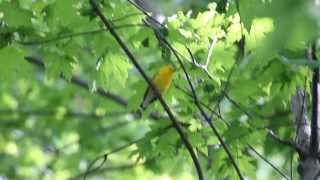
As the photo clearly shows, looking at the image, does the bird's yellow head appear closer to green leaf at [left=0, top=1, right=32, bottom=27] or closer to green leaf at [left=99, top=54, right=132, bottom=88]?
green leaf at [left=99, top=54, right=132, bottom=88]

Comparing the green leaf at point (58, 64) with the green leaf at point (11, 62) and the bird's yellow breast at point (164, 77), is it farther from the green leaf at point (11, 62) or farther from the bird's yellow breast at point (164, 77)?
the bird's yellow breast at point (164, 77)

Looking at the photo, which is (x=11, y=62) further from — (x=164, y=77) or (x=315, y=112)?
(x=315, y=112)

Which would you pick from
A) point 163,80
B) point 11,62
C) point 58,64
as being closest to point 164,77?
point 163,80

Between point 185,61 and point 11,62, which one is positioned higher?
point 11,62

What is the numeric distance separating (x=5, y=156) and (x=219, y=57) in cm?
647

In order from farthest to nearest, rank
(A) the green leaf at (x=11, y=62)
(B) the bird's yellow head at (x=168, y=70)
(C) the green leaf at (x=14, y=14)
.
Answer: (B) the bird's yellow head at (x=168, y=70)
(A) the green leaf at (x=11, y=62)
(C) the green leaf at (x=14, y=14)

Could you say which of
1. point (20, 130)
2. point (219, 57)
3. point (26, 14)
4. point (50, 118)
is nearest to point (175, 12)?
point (219, 57)

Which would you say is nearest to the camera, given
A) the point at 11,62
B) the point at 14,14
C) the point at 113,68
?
the point at 14,14

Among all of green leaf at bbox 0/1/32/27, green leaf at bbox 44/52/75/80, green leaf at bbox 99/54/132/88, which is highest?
green leaf at bbox 0/1/32/27

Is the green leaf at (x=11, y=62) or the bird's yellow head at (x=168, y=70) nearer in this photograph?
the green leaf at (x=11, y=62)

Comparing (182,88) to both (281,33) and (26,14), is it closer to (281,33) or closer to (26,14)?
(26,14)

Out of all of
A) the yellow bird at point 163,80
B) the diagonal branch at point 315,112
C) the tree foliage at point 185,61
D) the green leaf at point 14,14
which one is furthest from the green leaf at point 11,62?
the diagonal branch at point 315,112

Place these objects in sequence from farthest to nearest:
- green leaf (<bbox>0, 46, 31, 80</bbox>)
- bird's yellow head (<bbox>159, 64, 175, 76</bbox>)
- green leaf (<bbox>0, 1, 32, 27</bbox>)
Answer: bird's yellow head (<bbox>159, 64, 175, 76</bbox>) < green leaf (<bbox>0, 46, 31, 80</bbox>) < green leaf (<bbox>0, 1, 32, 27</bbox>)

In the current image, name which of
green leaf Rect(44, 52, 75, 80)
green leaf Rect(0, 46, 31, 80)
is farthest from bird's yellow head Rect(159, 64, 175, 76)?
green leaf Rect(0, 46, 31, 80)
